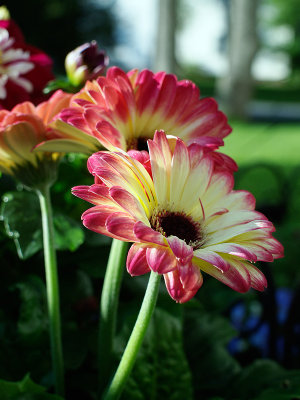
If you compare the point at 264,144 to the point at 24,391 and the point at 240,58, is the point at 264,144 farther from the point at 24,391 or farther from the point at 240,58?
the point at 24,391

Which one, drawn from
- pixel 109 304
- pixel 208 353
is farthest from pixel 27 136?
pixel 208 353

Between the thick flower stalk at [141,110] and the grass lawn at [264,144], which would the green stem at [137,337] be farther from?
the grass lawn at [264,144]

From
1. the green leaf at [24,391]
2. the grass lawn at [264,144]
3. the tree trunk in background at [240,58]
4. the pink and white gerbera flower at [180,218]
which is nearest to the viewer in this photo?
the pink and white gerbera flower at [180,218]

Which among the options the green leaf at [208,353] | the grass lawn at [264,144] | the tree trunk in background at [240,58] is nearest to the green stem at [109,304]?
the green leaf at [208,353]

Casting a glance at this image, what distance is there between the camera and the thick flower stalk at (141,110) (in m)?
0.32

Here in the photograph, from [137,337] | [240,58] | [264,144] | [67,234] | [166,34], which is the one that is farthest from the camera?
[166,34]

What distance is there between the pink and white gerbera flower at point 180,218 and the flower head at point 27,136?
0.08 m

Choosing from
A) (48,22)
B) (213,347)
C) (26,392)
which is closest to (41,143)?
(26,392)

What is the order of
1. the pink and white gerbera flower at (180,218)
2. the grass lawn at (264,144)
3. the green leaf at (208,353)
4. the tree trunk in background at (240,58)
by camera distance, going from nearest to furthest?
1. the pink and white gerbera flower at (180,218)
2. the green leaf at (208,353)
3. the grass lawn at (264,144)
4. the tree trunk in background at (240,58)

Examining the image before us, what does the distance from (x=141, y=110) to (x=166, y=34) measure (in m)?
6.04

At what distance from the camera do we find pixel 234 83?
616 centimetres

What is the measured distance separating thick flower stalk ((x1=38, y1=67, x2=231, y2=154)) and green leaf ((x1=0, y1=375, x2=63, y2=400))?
0.53ft

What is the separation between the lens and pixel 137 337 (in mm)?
288

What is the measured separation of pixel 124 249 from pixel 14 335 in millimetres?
178
